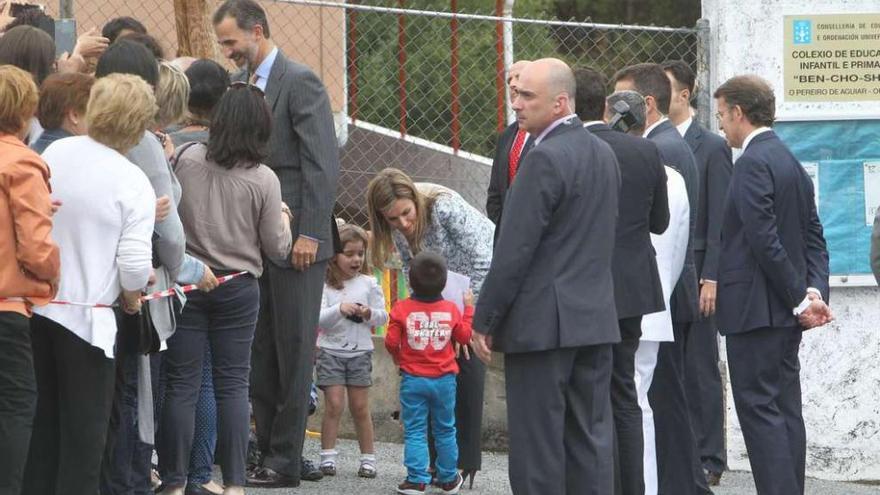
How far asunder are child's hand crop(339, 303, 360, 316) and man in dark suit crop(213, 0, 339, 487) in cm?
77

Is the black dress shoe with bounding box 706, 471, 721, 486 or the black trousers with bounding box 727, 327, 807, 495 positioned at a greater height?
the black trousers with bounding box 727, 327, 807, 495

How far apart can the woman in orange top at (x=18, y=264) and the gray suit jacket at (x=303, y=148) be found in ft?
6.72

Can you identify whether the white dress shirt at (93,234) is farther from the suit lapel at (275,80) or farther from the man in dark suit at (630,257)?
the man in dark suit at (630,257)

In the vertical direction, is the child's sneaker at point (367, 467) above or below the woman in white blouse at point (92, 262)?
below

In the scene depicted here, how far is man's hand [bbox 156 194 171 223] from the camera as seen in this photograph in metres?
6.18

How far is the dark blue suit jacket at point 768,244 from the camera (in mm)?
7406

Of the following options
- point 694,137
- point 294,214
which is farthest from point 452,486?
point 694,137

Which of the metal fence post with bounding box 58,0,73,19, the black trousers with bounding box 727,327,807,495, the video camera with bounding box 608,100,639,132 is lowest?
the black trousers with bounding box 727,327,807,495

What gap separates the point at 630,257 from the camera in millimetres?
7012

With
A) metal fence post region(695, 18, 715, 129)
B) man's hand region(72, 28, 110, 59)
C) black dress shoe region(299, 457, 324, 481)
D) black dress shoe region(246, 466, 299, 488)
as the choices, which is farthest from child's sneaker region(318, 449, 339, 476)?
metal fence post region(695, 18, 715, 129)

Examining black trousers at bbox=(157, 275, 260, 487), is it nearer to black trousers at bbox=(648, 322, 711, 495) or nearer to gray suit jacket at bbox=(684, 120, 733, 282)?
black trousers at bbox=(648, 322, 711, 495)

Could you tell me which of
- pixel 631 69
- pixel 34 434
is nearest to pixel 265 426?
pixel 34 434

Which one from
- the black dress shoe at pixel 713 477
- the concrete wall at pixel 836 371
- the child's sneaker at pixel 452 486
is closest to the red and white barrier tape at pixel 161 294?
the child's sneaker at pixel 452 486

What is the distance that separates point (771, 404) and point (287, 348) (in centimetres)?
223
